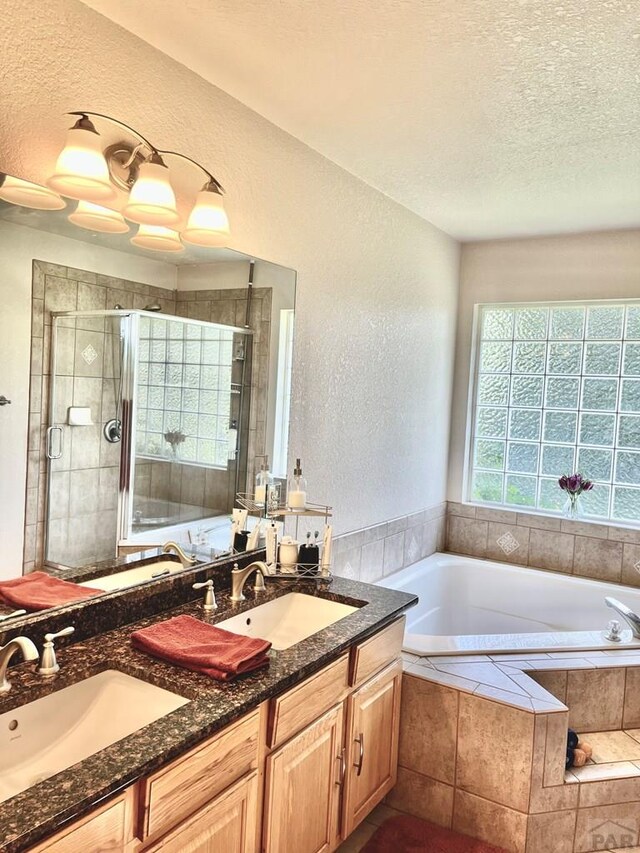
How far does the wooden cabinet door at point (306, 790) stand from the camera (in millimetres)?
1591

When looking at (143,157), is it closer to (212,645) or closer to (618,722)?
(212,645)

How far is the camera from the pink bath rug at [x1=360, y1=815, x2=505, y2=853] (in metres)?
2.13

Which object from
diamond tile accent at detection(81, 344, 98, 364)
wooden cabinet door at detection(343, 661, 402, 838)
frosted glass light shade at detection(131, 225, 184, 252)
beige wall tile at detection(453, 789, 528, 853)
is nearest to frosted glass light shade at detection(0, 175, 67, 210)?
frosted glass light shade at detection(131, 225, 184, 252)

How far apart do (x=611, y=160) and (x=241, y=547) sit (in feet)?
7.36

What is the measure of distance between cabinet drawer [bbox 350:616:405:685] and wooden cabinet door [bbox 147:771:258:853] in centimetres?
51

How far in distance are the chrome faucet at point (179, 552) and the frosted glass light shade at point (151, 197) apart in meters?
1.02

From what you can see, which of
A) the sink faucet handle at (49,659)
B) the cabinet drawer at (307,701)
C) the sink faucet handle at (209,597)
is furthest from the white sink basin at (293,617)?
the sink faucet handle at (49,659)

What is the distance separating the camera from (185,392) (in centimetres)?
210

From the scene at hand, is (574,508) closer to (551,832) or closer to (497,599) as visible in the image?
(497,599)

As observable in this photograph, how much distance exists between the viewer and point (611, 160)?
2.67 meters

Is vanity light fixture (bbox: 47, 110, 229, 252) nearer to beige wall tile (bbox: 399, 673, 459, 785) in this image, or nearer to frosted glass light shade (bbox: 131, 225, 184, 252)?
frosted glass light shade (bbox: 131, 225, 184, 252)

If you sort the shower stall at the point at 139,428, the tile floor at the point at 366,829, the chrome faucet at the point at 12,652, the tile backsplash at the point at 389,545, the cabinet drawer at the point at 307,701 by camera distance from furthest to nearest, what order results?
the tile backsplash at the point at 389,545, the tile floor at the point at 366,829, the shower stall at the point at 139,428, the cabinet drawer at the point at 307,701, the chrome faucet at the point at 12,652

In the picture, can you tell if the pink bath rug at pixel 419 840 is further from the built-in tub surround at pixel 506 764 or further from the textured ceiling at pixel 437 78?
the textured ceiling at pixel 437 78

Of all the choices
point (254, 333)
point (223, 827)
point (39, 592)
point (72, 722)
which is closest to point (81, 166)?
point (254, 333)
